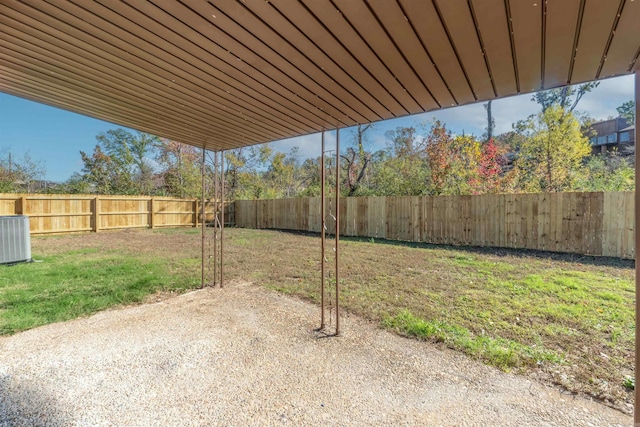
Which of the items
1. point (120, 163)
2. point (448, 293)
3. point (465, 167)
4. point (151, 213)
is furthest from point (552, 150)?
point (120, 163)

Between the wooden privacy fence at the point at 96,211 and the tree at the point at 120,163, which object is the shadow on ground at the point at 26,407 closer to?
the wooden privacy fence at the point at 96,211

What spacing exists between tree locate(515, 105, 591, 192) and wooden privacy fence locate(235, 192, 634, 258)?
119 inches

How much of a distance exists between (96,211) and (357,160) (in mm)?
11275

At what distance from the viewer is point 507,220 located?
7.09 meters

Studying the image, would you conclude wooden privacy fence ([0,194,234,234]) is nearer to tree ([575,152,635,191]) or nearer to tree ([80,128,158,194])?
tree ([80,128,158,194])

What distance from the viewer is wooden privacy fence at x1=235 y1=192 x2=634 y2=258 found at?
5695 millimetres

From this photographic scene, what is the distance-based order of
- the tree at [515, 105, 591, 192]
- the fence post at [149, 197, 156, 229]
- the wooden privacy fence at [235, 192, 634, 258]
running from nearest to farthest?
the wooden privacy fence at [235, 192, 634, 258], the tree at [515, 105, 591, 192], the fence post at [149, 197, 156, 229]

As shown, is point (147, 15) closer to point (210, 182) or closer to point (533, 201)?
point (533, 201)

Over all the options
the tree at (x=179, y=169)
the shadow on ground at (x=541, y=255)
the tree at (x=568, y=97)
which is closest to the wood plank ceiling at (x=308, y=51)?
the shadow on ground at (x=541, y=255)

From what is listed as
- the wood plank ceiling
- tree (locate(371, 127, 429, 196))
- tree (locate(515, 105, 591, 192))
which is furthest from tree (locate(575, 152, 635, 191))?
the wood plank ceiling

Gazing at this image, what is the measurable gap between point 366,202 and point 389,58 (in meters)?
8.36

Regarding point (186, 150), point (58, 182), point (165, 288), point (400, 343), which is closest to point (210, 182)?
point (186, 150)

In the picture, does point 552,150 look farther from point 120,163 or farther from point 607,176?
point 120,163

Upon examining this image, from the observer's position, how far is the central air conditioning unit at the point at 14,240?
5.21m
